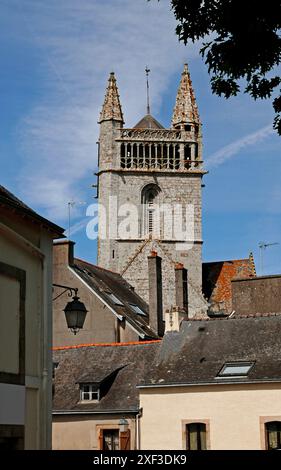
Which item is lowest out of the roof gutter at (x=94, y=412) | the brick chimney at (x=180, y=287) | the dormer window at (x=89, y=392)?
the roof gutter at (x=94, y=412)

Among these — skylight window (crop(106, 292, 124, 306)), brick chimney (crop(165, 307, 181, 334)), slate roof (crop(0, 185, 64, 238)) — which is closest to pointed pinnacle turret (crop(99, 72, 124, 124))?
skylight window (crop(106, 292, 124, 306))

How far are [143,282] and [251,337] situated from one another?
93.2ft

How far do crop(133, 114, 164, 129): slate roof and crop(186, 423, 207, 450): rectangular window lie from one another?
139ft

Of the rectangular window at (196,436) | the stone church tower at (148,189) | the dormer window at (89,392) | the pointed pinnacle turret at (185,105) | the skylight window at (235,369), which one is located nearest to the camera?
the rectangular window at (196,436)

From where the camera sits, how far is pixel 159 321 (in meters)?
42.2

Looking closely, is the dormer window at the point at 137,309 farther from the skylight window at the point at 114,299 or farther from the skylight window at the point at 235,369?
the skylight window at the point at 235,369

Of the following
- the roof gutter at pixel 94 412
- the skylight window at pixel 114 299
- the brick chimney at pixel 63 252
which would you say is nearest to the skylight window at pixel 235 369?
the roof gutter at pixel 94 412

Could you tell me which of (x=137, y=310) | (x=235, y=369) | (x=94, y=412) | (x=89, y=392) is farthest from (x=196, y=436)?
(x=137, y=310)

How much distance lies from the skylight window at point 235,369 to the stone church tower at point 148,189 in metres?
32.1

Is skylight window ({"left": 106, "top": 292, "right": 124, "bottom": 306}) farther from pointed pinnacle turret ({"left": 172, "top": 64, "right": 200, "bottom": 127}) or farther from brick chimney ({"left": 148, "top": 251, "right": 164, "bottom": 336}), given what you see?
pointed pinnacle turret ({"left": 172, "top": 64, "right": 200, "bottom": 127})

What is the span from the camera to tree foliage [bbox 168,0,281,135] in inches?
335

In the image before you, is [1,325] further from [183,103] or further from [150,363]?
[183,103]

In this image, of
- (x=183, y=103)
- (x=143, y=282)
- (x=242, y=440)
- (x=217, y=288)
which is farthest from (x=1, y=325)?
(x=183, y=103)

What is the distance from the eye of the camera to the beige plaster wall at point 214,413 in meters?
24.8
